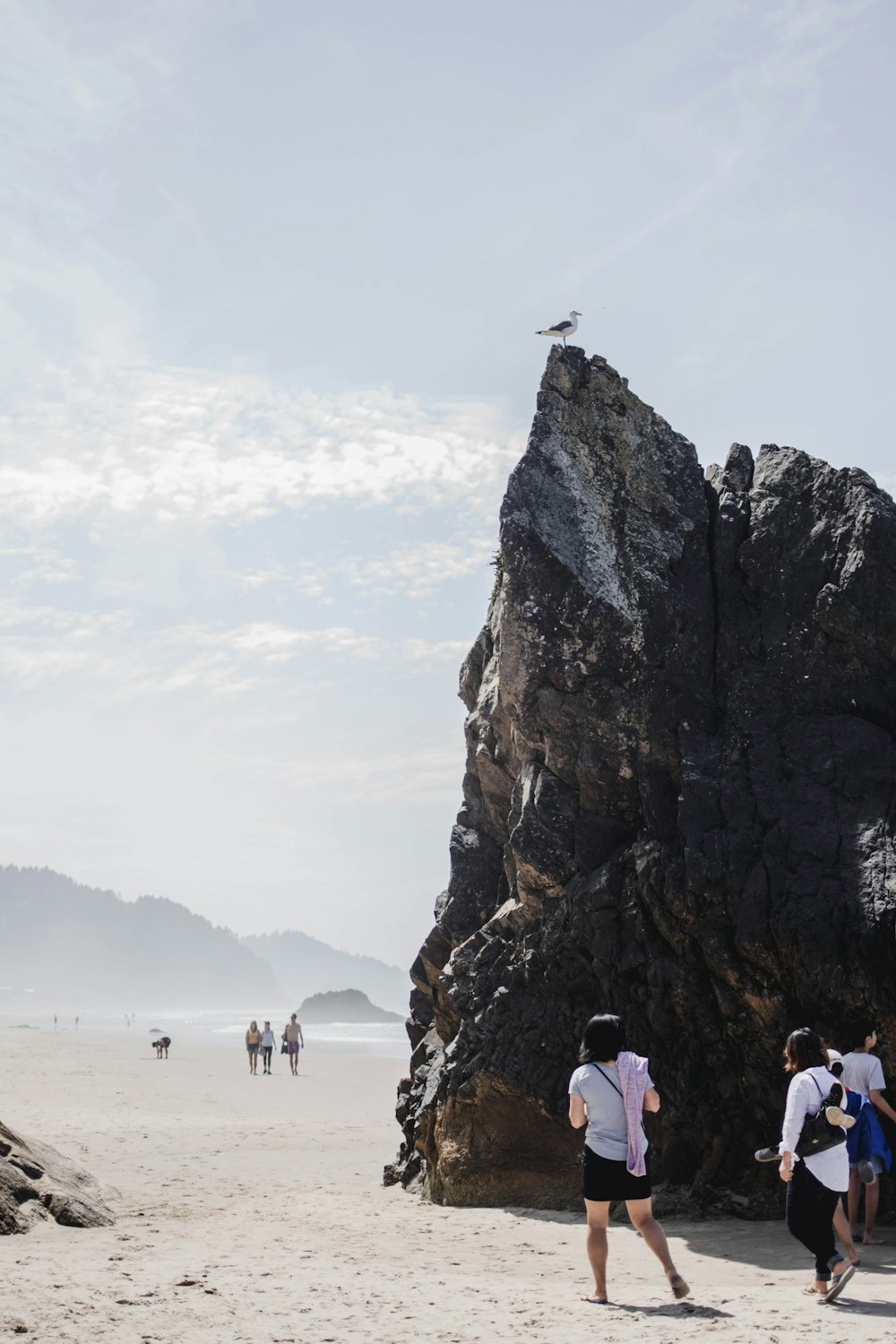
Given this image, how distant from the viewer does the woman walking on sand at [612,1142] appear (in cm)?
709

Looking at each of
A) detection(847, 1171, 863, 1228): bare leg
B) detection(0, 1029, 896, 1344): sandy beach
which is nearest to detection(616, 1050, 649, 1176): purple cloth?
detection(0, 1029, 896, 1344): sandy beach

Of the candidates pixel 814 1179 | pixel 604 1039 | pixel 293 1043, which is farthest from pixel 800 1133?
pixel 293 1043

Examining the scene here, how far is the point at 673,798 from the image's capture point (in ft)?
38.8

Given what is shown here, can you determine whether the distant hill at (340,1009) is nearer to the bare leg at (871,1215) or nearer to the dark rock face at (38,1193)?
the dark rock face at (38,1193)

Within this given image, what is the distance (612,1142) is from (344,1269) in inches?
106

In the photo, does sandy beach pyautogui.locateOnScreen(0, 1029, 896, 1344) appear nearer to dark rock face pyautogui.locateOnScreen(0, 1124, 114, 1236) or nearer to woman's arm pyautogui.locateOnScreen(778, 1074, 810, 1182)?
dark rock face pyautogui.locateOnScreen(0, 1124, 114, 1236)

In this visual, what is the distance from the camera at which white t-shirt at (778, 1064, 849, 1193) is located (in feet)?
23.4

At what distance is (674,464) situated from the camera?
531 inches

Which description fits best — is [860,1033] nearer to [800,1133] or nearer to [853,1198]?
[853,1198]

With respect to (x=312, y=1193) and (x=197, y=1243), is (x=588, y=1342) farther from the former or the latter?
(x=312, y=1193)

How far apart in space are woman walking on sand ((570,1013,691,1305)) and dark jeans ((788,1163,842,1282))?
0.87 m

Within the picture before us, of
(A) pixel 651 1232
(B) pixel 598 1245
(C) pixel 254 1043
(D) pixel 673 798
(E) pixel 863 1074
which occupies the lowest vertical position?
(C) pixel 254 1043

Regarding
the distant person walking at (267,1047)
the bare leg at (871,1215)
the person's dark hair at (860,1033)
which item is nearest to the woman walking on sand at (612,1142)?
the person's dark hair at (860,1033)

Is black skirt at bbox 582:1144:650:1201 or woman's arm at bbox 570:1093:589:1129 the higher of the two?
woman's arm at bbox 570:1093:589:1129
